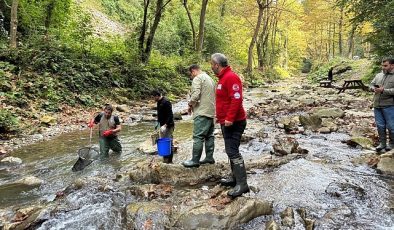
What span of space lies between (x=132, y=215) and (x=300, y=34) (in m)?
59.1

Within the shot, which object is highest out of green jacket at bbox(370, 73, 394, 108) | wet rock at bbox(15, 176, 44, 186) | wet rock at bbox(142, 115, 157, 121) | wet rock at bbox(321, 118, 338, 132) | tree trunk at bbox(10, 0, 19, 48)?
tree trunk at bbox(10, 0, 19, 48)

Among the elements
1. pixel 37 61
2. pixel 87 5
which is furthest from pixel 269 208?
pixel 87 5

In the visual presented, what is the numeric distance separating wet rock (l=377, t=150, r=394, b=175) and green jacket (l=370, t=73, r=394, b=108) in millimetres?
1124

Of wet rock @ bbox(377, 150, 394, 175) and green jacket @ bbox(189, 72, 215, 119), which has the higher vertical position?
green jacket @ bbox(189, 72, 215, 119)

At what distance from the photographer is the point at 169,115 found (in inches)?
321

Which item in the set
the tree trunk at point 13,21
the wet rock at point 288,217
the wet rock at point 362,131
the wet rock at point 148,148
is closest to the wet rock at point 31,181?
the wet rock at point 148,148

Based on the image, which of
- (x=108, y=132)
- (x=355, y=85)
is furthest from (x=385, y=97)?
(x=355, y=85)

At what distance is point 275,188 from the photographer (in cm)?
641

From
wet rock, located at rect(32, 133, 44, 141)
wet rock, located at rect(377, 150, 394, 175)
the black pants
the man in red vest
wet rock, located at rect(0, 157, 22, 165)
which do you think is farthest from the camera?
wet rock, located at rect(32, 133, 44, 141)

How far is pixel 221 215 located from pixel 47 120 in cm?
975

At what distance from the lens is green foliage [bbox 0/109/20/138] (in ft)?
36.3

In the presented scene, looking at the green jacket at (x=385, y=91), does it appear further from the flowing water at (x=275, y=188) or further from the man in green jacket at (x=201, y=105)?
the man in green jacket at (x=201, y=105)

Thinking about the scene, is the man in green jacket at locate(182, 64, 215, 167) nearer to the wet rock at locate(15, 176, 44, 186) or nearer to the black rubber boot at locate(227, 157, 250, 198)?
the black rubber boot at locate(227, 157, 250, 198)

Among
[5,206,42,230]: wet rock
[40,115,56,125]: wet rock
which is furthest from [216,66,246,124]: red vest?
[40,115,56,125]: wet rock
